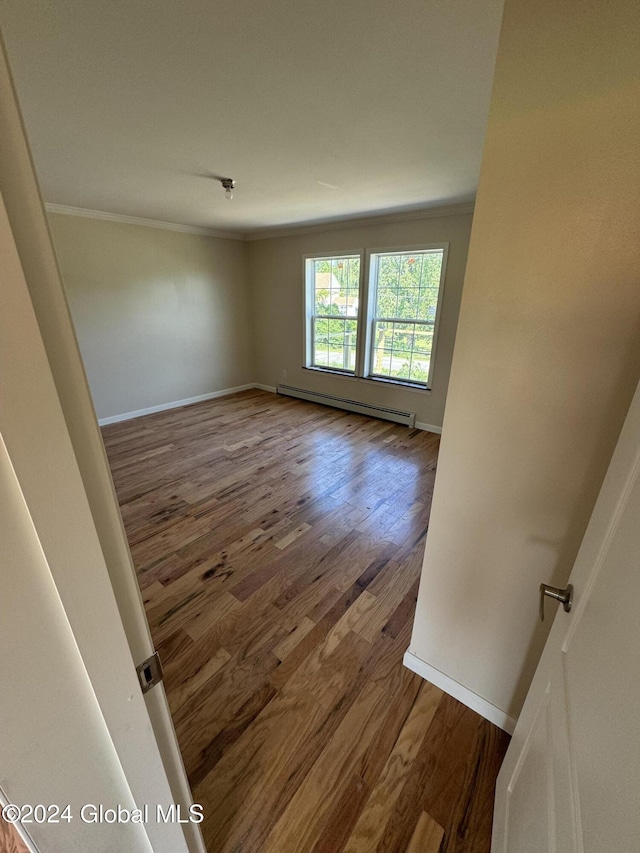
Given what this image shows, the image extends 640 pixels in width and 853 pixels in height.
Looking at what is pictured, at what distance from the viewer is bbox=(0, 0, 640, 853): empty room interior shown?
486 mm

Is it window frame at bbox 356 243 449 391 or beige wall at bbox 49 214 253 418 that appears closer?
window frame at bbox 356 243 449 391

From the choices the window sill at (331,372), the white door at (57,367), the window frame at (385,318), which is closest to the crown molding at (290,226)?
the window frame at (385,318)

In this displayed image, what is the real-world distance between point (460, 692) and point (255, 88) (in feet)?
8.86

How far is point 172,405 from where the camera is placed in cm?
487

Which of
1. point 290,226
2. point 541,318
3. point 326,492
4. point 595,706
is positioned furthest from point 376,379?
point 595,706

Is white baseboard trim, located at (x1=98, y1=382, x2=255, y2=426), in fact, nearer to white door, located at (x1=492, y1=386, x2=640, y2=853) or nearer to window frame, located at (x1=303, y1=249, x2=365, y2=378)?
window frame, located at (x1=303, y1=249, x2=365, y2=378)

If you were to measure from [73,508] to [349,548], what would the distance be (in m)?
1.95

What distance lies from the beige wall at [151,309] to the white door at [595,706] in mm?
4517

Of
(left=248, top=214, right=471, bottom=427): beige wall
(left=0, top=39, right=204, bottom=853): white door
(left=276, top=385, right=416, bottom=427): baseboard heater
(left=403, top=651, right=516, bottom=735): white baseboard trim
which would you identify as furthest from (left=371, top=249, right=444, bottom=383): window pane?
(left=0, top=39, right=204, bottom=853): white door

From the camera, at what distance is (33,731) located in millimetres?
511

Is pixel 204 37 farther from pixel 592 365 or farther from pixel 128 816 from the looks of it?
pixel 128 816

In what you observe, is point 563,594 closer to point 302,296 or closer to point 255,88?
point 255,88

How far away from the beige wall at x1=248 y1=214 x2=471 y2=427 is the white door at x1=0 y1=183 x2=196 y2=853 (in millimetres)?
3783

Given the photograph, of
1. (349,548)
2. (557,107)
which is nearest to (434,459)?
(349,548)
